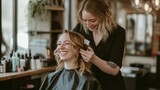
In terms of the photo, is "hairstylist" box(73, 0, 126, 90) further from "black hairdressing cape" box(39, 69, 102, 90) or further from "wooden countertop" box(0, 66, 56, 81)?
"wooden countertop" box(0, 66, 56, 81)

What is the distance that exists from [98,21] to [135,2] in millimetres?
2832

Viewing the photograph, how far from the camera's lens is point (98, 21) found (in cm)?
208

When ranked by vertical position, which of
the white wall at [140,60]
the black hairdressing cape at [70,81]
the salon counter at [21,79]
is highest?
the black hairdressing cape at [70,81]

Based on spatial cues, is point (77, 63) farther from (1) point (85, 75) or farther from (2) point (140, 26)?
(2) point (140, 26)

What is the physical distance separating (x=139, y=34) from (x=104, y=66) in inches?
252

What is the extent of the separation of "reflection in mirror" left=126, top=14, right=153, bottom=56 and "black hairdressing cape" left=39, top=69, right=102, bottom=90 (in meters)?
6.07

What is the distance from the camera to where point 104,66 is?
194cm

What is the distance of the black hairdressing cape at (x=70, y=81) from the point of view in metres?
2.03

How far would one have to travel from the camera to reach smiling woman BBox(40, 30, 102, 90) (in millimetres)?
2043

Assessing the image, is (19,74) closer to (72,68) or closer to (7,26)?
(7,26)

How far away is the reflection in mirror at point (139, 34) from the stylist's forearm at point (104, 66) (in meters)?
6.11

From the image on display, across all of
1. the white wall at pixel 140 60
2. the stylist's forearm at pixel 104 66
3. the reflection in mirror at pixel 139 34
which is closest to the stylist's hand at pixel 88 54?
the stylist's forearm at pixel 104 66

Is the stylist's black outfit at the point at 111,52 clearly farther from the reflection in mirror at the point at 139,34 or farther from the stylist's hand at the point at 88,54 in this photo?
the reflection in mirror at the point at 139,34

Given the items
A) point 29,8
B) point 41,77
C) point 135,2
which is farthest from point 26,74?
point 135,2
